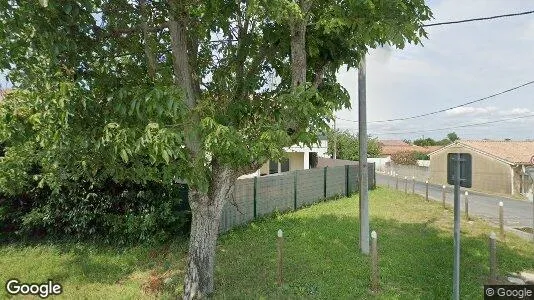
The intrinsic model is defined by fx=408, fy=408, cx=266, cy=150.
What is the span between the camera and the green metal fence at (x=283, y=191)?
1068 centimetres

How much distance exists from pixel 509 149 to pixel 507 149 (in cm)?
18

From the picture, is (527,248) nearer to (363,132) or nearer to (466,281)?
(466,281)

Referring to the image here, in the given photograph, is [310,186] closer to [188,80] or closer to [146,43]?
[188,80]

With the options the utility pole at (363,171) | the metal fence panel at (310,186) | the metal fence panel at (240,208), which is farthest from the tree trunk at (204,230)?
the metal fence panel at (310,186)

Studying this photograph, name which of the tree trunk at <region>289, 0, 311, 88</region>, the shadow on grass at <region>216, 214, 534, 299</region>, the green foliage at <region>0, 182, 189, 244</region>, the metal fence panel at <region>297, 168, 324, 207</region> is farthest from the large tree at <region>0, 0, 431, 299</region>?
the metal fence panel at <region>297, 168, 324, 207</region>

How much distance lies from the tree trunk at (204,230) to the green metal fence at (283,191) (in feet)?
4.58

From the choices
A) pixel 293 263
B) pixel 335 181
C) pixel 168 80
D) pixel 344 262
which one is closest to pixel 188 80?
pixel 168 80

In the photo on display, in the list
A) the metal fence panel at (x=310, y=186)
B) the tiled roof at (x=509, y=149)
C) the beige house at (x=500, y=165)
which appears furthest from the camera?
the tiled roof at (x=509, y=149)

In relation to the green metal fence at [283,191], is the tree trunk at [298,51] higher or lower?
higher

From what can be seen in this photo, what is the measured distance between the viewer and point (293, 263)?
757 centimetres

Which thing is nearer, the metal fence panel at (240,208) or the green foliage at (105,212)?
the green foliage at (105,212)

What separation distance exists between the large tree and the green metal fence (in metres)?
2.36

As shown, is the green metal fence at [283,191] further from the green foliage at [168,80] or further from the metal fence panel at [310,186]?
the green foliage at [168,80]

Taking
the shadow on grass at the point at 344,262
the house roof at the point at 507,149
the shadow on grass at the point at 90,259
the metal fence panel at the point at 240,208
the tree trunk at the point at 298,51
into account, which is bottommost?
the shadow on grass at the point at 90,259
